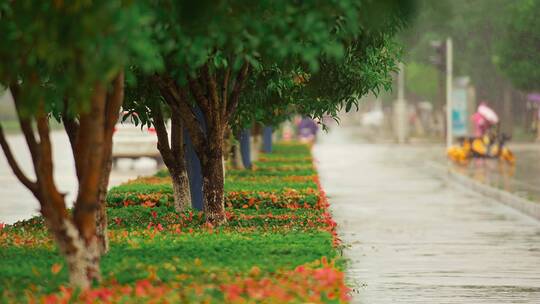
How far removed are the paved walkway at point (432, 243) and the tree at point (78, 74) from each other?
12.2ft

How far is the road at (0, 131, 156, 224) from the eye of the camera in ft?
83.6

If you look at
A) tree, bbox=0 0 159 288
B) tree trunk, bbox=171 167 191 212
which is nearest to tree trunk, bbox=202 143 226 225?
tree trunk, bbox=171 167 191 212

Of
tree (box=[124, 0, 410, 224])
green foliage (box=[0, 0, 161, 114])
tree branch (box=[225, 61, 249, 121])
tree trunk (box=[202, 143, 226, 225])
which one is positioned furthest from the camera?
tree trunk (box=[202, 143, 226, 225])

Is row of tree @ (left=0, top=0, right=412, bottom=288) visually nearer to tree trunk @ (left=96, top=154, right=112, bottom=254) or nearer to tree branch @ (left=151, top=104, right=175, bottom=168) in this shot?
tree trunk @ (left=96, top=154, right=112, bottom=254)

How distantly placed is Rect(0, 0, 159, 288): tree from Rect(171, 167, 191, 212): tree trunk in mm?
7762

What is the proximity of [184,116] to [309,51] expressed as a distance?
715 cm

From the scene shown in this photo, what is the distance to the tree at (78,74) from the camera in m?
8.46

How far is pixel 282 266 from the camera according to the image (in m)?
11.5

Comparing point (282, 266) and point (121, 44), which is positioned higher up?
point (121, 44)

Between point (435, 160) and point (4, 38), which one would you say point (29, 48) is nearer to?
point (4, 38)

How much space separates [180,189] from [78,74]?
34.1 ft

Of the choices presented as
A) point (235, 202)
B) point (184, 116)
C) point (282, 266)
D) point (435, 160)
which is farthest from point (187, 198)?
point (435, 160)

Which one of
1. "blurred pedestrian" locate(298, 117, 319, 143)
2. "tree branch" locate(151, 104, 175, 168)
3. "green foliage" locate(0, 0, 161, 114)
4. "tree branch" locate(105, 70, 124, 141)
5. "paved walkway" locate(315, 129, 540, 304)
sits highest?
"green foliage" locate(0, 0, 161, 114)

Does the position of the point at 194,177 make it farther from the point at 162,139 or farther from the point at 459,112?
the point at 459,112
